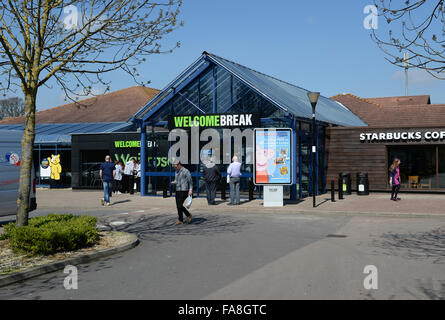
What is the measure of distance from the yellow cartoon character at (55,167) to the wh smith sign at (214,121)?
11732mm

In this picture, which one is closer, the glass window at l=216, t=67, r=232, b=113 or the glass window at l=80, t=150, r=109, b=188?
the glass window at l=216, t=67, r=232, b=113

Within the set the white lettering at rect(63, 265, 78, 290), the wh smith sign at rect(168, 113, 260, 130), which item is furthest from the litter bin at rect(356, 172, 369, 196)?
the white lettering at rect(63, 265, 78, 290)

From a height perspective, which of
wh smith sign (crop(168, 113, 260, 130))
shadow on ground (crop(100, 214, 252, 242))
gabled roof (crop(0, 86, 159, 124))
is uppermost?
gabled roof (crop(0, 86, 159, 124))

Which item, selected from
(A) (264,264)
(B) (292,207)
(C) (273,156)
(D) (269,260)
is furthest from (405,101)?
(A) (264,264)

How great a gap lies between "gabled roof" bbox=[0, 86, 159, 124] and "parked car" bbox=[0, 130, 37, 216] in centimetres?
2198

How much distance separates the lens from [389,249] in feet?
30.3

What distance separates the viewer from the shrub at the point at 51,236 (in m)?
8.38

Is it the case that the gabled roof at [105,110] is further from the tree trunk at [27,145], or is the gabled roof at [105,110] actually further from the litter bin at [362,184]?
the tree trunk at [27,145]

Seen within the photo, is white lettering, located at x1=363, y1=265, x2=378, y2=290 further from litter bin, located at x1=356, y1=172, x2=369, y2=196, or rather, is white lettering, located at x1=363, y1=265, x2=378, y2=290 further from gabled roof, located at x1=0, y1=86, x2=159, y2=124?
gabled roof, located at x1=0, y1=86, x2=159, y2=124

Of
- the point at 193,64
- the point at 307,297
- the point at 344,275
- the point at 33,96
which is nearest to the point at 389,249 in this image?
the point at 344,275

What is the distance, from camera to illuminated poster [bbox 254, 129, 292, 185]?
1830 cm

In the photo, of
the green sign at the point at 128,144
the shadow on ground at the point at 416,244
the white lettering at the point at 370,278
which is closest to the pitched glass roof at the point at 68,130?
the green sign at the point at 128,144

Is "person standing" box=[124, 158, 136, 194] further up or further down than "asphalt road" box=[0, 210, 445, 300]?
further up
